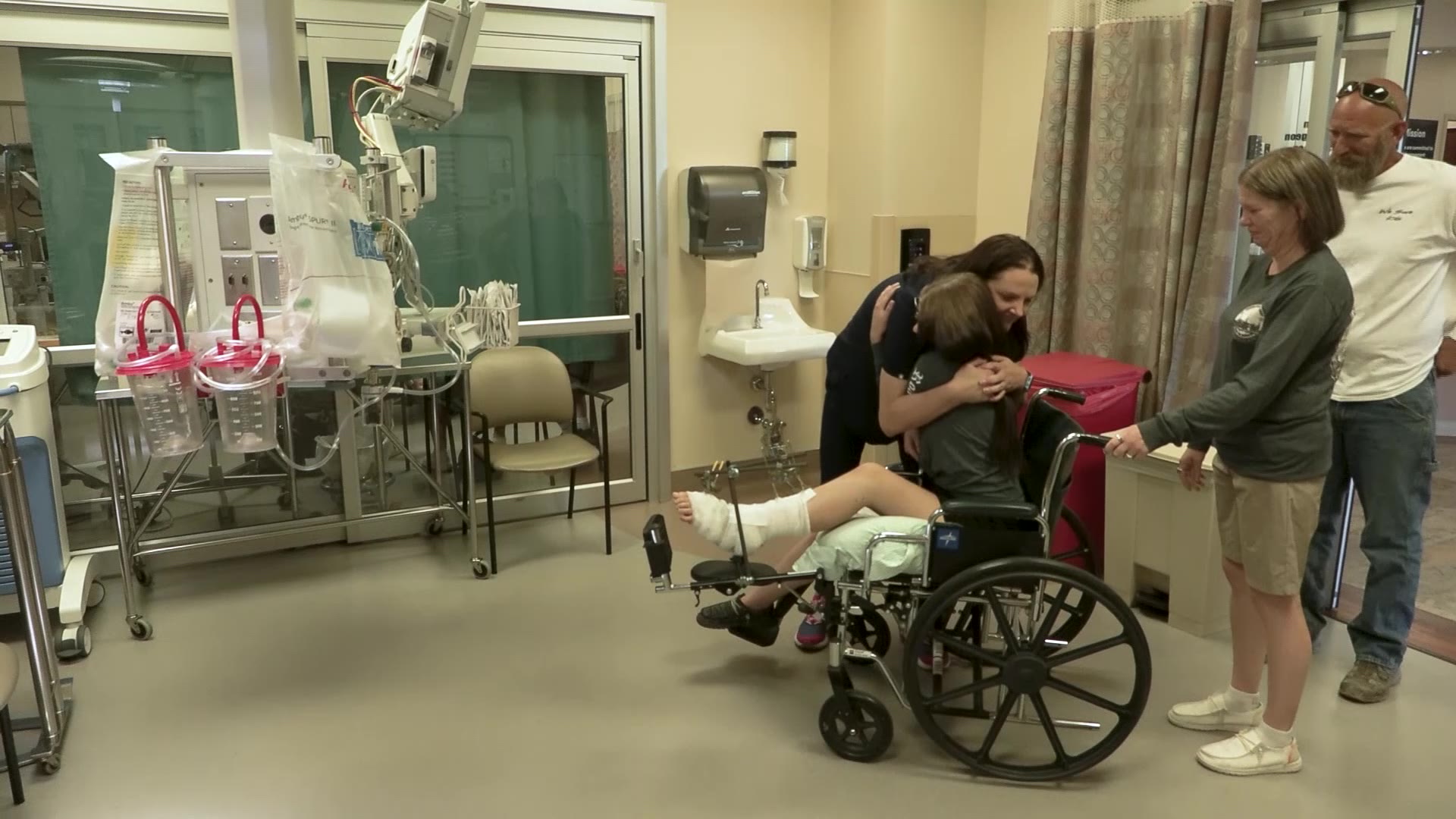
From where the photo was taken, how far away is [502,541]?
156 inches

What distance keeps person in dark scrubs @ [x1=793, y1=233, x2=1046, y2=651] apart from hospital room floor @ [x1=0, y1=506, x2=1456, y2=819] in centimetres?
44

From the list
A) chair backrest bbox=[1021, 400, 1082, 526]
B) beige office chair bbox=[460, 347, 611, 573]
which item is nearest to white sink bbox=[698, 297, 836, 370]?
beige office chair bbox=[460, 347, 611, 573]

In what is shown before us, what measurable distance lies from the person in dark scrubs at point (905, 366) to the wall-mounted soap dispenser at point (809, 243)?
1700 millimetres

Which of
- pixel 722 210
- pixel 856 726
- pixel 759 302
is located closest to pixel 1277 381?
pixel 856 726

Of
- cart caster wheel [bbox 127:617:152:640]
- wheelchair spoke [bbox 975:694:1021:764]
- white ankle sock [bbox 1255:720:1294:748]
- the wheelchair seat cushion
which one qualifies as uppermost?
the wheelchair seat cushion

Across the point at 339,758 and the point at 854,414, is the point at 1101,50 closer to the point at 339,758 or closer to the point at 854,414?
the point at 854,414

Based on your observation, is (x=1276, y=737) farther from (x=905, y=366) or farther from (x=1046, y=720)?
(x=905, y=366)

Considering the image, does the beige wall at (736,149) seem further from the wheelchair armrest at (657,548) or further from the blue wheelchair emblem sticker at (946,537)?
the blue wheelchair emblem sticker at (946,537)

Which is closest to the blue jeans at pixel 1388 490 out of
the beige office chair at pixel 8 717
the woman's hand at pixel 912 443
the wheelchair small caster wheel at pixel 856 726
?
the woman's hand at pixel 912 443

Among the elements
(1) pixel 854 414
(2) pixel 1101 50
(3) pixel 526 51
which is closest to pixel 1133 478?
(1) pixel 854 414

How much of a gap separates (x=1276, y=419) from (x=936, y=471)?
0.74m

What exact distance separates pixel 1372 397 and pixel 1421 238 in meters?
0.40

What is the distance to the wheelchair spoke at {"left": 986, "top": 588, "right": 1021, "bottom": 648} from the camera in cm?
223

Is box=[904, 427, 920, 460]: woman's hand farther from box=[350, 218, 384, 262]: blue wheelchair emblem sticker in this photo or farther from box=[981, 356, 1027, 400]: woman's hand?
box=[350, 218, 384, 262]: blue wheelchair emblem sticker
